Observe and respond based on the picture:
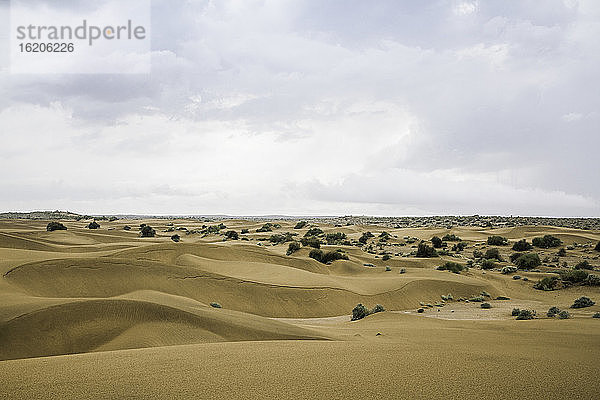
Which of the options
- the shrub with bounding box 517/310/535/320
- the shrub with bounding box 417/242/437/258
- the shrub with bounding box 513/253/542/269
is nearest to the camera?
the shrub with bounding box 517/310/535/320

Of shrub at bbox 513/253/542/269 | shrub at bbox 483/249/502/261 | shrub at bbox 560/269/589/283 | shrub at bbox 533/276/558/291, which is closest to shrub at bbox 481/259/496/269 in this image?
shrub at bbox 513/253/542/269

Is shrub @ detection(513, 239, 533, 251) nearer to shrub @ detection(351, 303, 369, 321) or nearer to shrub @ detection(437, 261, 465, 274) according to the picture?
shrub @ detection(437, 261, 465, 274)

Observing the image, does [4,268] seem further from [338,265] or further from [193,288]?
[338,265]

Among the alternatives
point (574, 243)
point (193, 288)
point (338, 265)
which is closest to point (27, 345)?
point (193, 288)

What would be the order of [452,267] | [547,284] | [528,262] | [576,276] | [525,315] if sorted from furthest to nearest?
[528,262], [452,267], [547,284], [576,276], [525,315]

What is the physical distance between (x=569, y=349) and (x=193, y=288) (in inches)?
560

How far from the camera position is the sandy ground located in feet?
16.9

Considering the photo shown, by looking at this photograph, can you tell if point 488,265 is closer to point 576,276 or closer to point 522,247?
point 576,276

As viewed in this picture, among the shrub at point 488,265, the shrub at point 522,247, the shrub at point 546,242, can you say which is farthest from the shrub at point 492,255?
the shrub at point 546,242

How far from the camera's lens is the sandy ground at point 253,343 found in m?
5.14

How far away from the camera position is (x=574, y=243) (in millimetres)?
40812

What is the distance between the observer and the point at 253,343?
7.78 metres

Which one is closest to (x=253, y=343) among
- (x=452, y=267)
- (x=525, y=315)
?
(x=525, y=315)

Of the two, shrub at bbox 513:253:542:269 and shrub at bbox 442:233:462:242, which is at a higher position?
shrub at bbox 442:233:462:242
